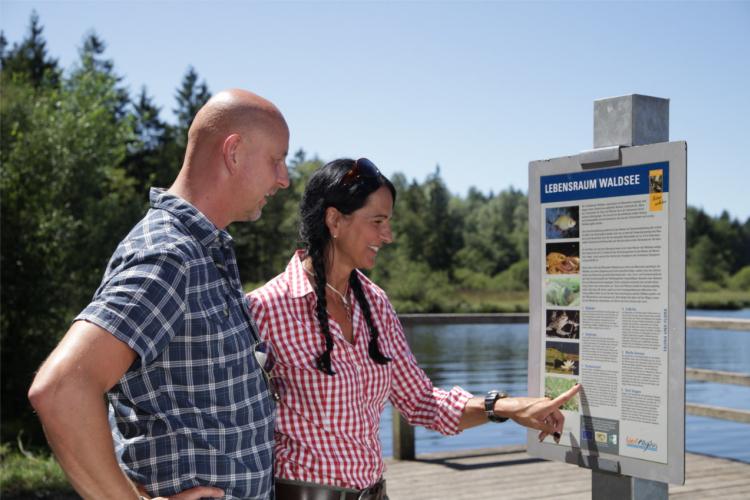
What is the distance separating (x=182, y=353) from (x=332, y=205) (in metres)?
0.84

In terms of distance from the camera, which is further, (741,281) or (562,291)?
(741,281)

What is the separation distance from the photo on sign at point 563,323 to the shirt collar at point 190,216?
988 mm

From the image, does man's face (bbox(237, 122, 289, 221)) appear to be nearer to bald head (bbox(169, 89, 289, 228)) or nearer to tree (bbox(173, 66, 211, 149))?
bald head (bbox(169, 89, 289, 228))

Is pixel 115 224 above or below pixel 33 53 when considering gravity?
below

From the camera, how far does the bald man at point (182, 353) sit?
1266 millimetres

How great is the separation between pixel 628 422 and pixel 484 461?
2.99 meters

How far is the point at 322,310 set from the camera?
2.11 m

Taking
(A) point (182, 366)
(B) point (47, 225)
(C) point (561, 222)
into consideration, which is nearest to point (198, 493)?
(A) point (182, 366)

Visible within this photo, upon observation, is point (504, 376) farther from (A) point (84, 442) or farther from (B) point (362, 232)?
(A) point (84, 442)

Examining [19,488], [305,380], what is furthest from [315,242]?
[19,488]

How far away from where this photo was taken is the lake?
6188mm

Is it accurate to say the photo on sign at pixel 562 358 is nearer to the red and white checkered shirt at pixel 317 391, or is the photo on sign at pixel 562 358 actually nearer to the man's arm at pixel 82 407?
the red and white checkered shirt at pixel 317 391

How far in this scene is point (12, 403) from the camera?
15.0 metres

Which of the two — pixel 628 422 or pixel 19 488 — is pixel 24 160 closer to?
pixel 19 488
